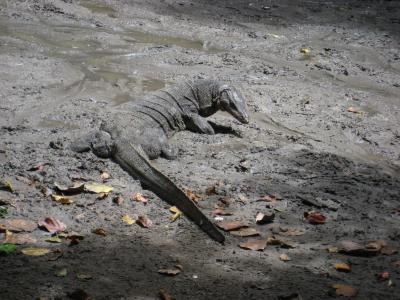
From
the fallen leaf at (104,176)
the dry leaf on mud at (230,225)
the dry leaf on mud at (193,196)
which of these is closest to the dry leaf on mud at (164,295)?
the dry leaf on mud at (230,225)

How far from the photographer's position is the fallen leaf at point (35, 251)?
343 centimetres

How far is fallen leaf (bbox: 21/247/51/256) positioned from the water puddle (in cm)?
805

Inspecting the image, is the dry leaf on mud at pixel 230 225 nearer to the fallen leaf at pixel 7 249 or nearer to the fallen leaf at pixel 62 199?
the fallen leaf at pixel 62 199

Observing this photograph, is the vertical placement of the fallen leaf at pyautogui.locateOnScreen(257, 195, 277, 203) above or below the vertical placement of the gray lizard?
below

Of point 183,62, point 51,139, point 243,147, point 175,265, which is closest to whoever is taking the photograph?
point 175,265

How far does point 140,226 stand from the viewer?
13.4 feet

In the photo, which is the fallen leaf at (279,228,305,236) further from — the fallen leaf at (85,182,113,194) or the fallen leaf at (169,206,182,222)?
the fallen leaf at (85,182,113,194)

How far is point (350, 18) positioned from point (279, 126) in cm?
697

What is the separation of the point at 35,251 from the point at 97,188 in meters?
1.13

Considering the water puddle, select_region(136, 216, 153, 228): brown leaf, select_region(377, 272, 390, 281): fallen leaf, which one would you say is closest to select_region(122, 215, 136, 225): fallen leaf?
select_region(136, 216, 153, 228): brown leaf

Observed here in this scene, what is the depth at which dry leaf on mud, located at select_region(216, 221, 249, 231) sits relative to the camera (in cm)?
413

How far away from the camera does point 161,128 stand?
5.96m

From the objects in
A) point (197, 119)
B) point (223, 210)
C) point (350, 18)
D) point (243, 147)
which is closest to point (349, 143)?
point (243, 147)

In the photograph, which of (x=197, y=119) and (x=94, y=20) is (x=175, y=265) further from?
(x=94, y=20)
